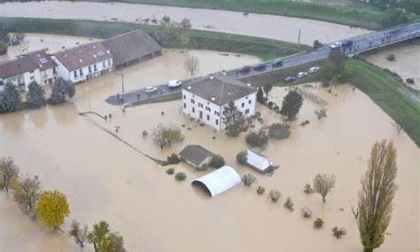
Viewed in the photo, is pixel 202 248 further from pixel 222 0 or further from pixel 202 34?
pixel 222 0

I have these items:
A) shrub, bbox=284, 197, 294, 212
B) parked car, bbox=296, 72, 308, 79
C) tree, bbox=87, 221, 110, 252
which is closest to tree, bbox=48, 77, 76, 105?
parked car, bbox=296, 72, 308, 79

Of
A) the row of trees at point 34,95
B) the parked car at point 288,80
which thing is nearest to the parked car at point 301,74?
the parked car at point 288,80

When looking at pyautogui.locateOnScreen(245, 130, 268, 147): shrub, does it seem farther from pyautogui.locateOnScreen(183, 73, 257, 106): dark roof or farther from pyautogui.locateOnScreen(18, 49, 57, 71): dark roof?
pyautogui.locateOnScreen(18, 49, 57, 71): dark roof

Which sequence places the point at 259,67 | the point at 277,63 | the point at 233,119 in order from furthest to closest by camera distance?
the point at 277,63
the point at 259,67
the point at 233,119

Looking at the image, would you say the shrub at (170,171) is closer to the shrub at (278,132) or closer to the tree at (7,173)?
the shrub at (278,132)

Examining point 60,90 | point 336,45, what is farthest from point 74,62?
point 336,45

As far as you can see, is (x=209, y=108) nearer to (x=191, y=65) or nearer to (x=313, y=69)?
(x=191, y=65)
